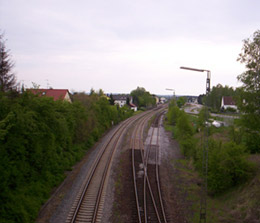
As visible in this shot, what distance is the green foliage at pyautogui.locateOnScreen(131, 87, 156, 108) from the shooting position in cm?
9441

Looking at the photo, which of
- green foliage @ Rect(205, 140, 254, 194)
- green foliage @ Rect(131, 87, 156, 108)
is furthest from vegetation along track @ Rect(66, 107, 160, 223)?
green foliage @ Rect(131, 87, 156, 108)

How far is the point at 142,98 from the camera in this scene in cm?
9531

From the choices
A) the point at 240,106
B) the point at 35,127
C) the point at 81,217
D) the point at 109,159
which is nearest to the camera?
the point at 81,217

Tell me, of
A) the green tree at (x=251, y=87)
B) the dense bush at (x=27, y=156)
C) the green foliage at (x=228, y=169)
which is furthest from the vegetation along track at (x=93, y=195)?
the green tree at (x=251, y=87)

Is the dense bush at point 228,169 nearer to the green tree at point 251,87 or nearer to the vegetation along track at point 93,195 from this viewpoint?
the green tree at point 251,87

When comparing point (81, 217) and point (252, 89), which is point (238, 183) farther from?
point (81, 217)

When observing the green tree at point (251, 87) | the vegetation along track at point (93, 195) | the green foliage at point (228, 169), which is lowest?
the vegetation along track at point (93, 195)

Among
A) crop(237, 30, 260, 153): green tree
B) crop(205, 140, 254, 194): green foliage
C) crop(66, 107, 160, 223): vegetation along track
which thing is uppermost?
crop(237, 30, 260, 153): green tree

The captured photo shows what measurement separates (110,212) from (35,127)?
20.8 ft

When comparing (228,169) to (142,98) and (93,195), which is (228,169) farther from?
(142,98)

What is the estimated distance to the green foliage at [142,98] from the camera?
94412mm

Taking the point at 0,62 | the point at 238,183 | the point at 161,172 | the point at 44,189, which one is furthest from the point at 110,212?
the point at 0,62

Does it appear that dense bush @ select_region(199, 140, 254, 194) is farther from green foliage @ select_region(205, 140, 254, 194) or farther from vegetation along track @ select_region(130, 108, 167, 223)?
vegetation along track @ select_region(130, 108, 167, 223)

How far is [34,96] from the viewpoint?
1341cm
